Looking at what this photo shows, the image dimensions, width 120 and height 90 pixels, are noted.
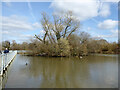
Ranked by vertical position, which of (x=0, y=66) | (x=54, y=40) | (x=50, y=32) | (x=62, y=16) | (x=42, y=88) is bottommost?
(x=42, y=88)

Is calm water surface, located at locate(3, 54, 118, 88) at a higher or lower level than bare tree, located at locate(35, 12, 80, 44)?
lower

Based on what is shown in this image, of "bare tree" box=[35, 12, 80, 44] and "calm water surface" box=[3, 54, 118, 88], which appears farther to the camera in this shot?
"bare tree" box=[35, 12, 80, 44]

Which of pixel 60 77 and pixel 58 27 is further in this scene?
pixel 58 27

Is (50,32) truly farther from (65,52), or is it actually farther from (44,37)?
(65,52)

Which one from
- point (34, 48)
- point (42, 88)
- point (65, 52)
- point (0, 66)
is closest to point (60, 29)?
point (65, 52)

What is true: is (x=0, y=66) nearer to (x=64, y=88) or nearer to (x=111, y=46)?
(x=64, y=88)

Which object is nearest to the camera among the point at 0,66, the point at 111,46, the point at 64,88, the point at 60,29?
the point at 64,88

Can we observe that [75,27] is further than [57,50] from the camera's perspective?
Yes

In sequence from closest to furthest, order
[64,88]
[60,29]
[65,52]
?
1. [64,88]
2. [65,52]
3. [60,29]

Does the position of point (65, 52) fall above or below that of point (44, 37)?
below

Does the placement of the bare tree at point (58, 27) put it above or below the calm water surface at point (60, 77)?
above

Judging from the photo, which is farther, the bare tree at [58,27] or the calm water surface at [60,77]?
the bare tree at [58,27]

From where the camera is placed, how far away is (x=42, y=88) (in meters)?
3.93

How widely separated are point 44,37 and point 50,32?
65.7 inches
